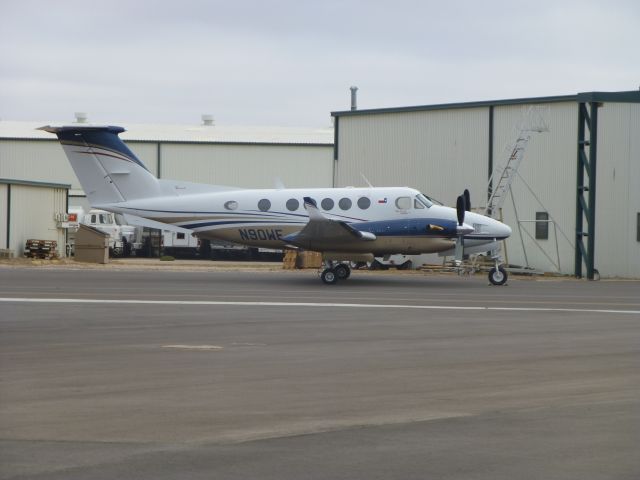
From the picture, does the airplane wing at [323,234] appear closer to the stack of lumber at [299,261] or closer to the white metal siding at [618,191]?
the stack of lumber at [299,261]

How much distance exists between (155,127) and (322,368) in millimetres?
62239

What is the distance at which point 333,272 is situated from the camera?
2997 cm

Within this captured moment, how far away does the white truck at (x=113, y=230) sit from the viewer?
53.4 m

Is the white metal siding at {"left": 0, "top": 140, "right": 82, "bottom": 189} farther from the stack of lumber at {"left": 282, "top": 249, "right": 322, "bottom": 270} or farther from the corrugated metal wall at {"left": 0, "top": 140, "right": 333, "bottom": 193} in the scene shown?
the stack of lumber at {"left": 282, "top": 249, "right": 322, "bottom": 270}

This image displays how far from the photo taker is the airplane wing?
28578mm

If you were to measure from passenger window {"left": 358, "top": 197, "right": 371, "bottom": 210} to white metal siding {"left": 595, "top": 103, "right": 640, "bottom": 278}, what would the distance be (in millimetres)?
12382

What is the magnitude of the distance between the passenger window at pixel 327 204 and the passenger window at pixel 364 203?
92 cm

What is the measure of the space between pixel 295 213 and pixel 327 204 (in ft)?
3.42

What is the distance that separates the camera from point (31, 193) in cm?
4875

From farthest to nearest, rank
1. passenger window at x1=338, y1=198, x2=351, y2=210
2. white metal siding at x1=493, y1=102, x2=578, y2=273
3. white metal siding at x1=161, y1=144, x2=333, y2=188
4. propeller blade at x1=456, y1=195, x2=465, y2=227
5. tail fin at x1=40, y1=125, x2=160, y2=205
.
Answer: white metal siding at x1=161, y1=144, x2=333, y2=188 → white metal siding at x1=493, y1=102, x2=578, y2=273 → tail fin at x1=40, y1=125, x2=160, y2=205 → passenger window at x1=338, y1=198, x2=351, y2=210 → propeller blade at x1=456, y1=195, x2=465, y2=227

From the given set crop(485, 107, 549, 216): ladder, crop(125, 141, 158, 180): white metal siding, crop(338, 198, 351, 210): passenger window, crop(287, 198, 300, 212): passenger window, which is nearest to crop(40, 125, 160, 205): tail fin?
crop(287, 198, 300, 212): passenger window

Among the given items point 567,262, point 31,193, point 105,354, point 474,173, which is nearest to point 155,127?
point 31,193

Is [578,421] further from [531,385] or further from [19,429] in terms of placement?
[19,429]

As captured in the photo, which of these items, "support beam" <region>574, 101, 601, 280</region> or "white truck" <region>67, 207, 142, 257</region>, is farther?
"white truck" <region>67, 207, 142, 257</region>
